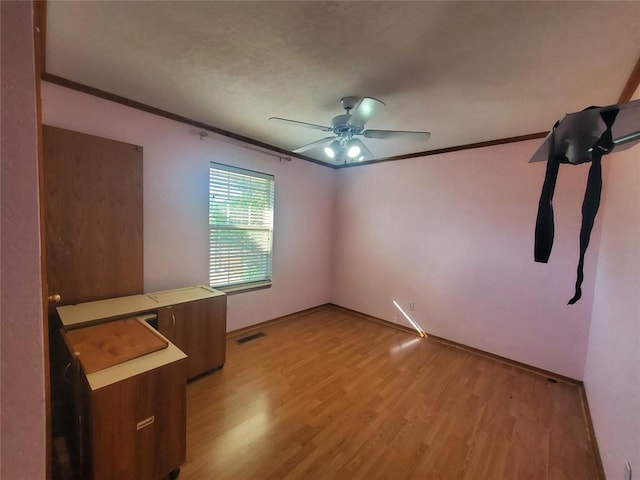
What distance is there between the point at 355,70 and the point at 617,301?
87.4 inches

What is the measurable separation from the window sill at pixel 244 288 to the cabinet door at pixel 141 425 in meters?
1.71

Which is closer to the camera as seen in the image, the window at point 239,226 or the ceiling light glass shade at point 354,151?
the ceiling light glass shade at point 354,151

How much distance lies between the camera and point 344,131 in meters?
2.17

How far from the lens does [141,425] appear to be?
1.32 meters

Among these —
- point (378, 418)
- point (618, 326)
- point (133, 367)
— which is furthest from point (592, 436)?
point (133, 367)

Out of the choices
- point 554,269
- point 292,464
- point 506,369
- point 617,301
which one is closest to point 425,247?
point 554,269

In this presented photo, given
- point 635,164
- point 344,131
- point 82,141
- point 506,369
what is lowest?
point 506,369

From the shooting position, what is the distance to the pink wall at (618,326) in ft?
4.35

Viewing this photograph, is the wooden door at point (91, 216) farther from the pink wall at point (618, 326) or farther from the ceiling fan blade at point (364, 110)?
the pink wall at point (618, 326)

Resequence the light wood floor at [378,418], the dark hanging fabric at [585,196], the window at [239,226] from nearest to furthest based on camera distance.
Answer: the dark hanging fabric at [585,196] → the light wood floor at [378,418] → the window at [239,226]

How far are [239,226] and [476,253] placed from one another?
2.79 meters

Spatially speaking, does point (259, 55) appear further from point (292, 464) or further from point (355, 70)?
point (292, 464)

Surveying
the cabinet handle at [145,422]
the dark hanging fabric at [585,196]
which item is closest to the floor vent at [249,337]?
the cabinet handle at [145,422]

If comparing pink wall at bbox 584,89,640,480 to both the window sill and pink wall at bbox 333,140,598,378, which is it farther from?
the window sill
